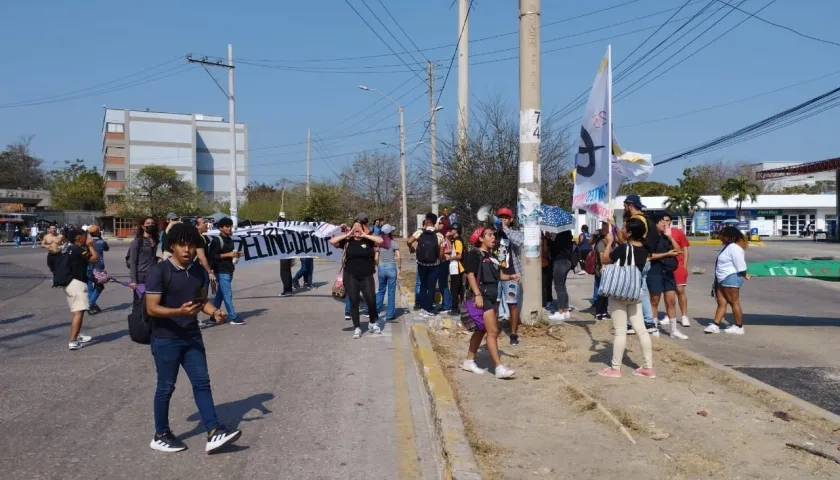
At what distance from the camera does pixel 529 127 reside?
10914 millimetres

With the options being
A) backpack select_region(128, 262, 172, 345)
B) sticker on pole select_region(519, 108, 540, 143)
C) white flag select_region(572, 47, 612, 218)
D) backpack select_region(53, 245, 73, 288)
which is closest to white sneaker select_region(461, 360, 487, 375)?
white flag select_region(572, 47, 612, 218)

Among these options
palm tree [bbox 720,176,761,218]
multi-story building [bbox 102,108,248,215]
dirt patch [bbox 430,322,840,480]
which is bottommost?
dirt patch [bbox 430,322,840,480]

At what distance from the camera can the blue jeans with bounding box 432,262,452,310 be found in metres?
12.9

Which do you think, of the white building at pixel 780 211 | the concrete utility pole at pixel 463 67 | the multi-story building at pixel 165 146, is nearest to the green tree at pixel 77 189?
the multi-story building at pixel 165 146

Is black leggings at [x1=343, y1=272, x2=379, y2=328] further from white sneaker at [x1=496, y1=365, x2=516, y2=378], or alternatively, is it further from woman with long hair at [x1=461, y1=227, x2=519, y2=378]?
white sneaker at [x1=496, y1=365, x2=516, y2=378]

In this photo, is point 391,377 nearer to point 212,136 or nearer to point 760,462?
point 760,462

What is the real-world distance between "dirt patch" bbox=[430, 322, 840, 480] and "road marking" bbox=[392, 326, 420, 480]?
48cm

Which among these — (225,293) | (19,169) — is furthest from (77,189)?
(225,293)

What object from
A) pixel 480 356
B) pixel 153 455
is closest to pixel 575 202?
pixel 480 356

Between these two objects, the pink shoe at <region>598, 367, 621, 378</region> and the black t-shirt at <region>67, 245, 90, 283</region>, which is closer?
the pink shoe at <region>598, 367, 621, 378</region>

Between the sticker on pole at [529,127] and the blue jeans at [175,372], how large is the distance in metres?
6.60

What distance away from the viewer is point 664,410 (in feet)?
21.5

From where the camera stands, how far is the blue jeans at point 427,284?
12680 mm

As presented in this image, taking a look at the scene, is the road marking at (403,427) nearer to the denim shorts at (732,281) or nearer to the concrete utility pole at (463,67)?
the denim shorts at (732,281)
